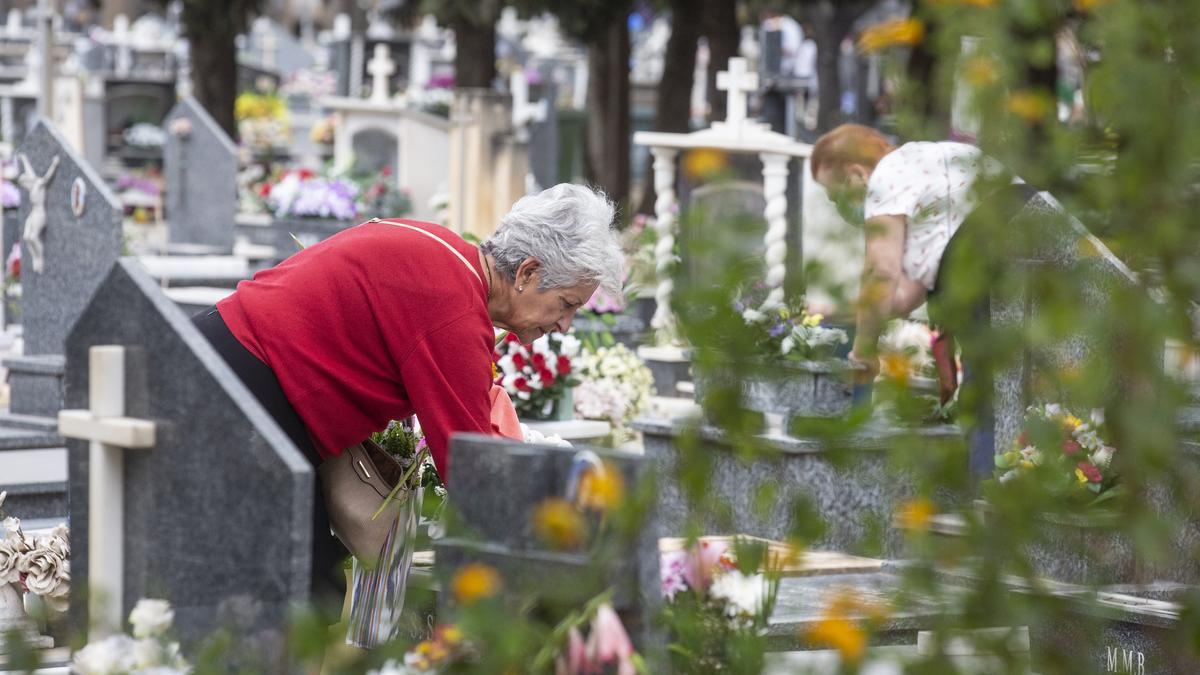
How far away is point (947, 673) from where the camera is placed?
207 centimetres

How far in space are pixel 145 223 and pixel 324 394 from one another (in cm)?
1353

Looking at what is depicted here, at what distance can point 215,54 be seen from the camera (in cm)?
2044

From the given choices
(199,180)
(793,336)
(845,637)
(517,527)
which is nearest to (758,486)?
(517,527)

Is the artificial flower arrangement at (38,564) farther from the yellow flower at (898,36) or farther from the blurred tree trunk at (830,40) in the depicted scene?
the blurred tree trunk at (830,40)

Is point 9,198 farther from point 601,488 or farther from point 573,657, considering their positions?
point 601,488

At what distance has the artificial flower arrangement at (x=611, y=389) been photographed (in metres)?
7.08

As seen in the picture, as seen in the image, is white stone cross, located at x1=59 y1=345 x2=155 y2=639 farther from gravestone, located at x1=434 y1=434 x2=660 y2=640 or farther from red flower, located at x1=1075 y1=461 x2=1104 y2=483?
red flower, located at x1=1075 y1=461 x2=1104 y2=483

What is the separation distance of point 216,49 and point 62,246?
13.3m

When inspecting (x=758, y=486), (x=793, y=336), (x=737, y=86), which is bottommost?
(x=758, y=486)

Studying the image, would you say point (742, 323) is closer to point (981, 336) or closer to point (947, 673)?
point (981, 336)

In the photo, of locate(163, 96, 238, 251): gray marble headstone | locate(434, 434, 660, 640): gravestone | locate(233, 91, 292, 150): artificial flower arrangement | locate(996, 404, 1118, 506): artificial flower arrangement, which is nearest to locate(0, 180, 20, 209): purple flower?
locate(163, 96, 238, 251): gray marble headstone

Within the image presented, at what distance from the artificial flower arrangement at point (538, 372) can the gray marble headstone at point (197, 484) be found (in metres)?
3.63

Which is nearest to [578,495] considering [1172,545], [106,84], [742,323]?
[742,323]

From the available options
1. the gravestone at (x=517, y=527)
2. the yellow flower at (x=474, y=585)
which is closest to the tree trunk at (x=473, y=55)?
the gravestone at (x=517, y=527)
